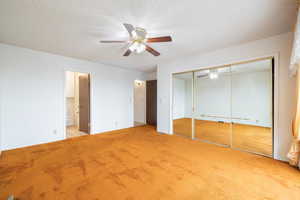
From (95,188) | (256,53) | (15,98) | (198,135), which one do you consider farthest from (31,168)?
(256,53)

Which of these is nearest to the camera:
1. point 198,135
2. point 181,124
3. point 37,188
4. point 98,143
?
point 37,188

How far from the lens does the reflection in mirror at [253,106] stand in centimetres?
276

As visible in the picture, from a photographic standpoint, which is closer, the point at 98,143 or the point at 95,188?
the point at 95,188

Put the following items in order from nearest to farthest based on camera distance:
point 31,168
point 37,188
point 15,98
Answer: point 37,188 → point 31,168 → point 15,98

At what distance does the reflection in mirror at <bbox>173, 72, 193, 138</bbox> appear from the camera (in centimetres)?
400

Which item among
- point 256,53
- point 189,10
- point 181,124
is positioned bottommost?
point 181,124

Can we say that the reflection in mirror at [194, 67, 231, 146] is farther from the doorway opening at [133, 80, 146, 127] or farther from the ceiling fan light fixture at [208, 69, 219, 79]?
the doorway opening at [133, 80, 146, 127]

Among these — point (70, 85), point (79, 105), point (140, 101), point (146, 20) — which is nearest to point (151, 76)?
point (140, 101)

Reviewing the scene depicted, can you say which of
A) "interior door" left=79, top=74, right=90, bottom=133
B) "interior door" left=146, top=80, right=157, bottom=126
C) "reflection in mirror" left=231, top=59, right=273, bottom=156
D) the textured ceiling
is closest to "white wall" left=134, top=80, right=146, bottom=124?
"interior door" left=146, top=80, right=157, bottom=126

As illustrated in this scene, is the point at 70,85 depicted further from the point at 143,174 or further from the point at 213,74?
the point at 213,74

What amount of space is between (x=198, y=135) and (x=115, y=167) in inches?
110

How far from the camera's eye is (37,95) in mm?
3334

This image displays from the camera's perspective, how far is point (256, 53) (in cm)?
272

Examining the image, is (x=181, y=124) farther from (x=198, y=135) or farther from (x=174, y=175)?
(x=174, y=175)
